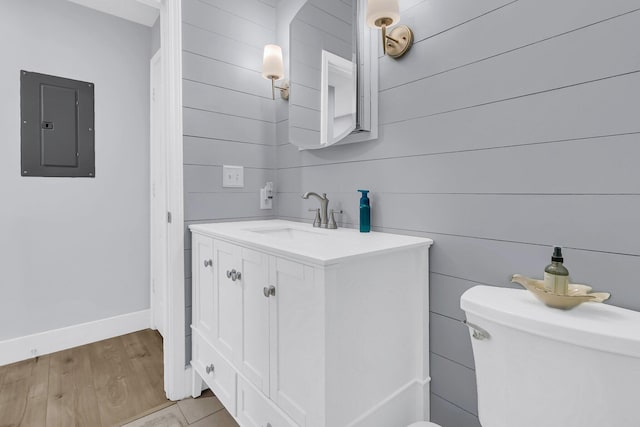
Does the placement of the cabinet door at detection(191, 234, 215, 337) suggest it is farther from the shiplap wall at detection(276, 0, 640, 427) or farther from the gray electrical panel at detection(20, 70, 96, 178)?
the gray electrical panel at detection(20, 70, 96, 178)

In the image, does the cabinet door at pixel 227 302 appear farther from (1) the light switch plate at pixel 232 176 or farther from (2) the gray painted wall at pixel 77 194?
(2) the gray painted wall at pixel 77 194

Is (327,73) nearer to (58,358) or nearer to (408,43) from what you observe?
(408,43)

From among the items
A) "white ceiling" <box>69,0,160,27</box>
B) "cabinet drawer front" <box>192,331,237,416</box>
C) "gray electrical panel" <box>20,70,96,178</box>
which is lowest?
"cabinet drawer front" <box>192,331,237,416</box>

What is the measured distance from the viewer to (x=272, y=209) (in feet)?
6.31

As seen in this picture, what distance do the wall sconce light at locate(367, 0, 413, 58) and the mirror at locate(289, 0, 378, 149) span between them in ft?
0.34

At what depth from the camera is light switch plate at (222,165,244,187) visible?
170cm

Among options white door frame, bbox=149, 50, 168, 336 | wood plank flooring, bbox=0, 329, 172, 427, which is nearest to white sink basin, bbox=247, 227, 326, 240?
wood plank flooring, bbox=0, 329, 172, 427

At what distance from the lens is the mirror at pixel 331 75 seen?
1.33 metres

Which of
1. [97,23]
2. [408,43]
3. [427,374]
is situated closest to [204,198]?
[408,43]

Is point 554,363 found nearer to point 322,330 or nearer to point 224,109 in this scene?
point 322,330

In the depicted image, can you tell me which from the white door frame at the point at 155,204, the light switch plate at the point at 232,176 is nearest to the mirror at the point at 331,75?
the light switch plate at the point at 232,176

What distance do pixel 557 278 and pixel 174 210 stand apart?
154 cm

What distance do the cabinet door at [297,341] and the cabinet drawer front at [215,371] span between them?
0.33 meters

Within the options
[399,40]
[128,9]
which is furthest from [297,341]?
[128,9]
